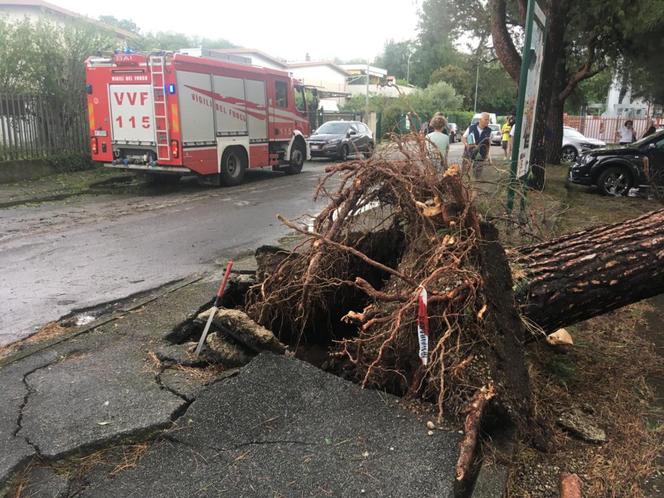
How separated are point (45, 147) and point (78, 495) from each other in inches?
554

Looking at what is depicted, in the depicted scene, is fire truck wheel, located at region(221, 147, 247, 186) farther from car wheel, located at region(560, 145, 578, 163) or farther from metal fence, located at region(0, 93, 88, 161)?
car wheel, located at region(560, 145, 578, 163)

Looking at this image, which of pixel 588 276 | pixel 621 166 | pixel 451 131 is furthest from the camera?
pixel 621 166

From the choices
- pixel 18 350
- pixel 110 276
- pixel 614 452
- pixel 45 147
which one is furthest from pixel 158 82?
pixel 614 452

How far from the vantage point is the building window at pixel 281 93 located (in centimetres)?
1558

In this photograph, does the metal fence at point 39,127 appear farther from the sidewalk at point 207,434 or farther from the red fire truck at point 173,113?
the sidewalk at point 207,434

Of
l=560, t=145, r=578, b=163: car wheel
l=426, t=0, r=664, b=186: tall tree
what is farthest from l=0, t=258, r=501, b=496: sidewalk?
l=560, t=145, r=578, b=163: car wheel

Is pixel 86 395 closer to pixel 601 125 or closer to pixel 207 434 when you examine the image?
pixel 207 434

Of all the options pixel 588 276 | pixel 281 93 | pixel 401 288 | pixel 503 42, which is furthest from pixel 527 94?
pixel 281 93

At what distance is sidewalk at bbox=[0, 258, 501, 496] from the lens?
2.57 m

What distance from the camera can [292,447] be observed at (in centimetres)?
279

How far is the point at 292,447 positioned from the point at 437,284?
4.25ft

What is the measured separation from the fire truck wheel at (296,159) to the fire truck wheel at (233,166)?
9.09 ft

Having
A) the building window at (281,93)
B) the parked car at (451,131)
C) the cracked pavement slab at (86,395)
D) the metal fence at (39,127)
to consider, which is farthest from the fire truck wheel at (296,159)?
the cracked pavement slab at (86,395)

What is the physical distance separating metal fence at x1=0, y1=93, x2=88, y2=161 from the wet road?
3.35 meters
